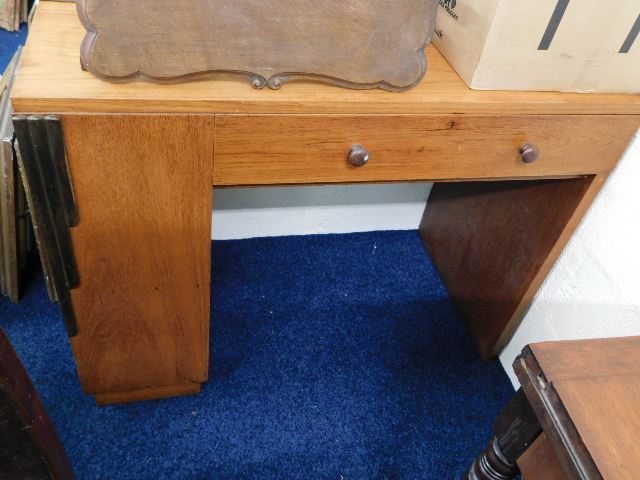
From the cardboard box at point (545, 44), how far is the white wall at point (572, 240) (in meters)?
0.19

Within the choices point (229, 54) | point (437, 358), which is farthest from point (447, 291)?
point (229, 54)

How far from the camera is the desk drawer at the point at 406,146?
2.64ft

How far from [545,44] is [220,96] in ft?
1.71

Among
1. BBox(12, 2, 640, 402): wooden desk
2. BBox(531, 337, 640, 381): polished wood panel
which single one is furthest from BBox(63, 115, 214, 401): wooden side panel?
Answer: BBox(531, 337, 640, 381): polished wood panel

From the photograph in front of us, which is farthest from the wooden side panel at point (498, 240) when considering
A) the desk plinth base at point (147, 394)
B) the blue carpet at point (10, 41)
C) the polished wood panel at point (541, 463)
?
the blue carpet at point (10, 41)

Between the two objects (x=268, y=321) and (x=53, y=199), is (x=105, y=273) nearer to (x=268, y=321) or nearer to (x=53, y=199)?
(x=53, y=199)

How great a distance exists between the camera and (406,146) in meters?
0.87

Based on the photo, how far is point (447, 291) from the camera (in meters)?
1.63

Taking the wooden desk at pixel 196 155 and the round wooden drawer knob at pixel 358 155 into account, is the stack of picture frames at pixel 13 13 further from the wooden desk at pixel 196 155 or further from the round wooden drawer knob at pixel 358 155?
the round wooden drawer knob at pixel 358 155

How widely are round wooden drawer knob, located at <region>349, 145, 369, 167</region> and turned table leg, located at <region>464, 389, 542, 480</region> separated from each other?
1.35 ft

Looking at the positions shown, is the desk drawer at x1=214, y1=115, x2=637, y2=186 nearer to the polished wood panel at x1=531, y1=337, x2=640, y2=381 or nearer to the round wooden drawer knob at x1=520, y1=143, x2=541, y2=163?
the round wooden drawer knob at x1=520, y1=143, x2=541, y2=163

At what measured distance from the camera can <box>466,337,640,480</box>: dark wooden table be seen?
0.51 m

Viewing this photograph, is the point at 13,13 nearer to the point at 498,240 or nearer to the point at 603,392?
the point at 498,240

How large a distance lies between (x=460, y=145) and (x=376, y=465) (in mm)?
732
